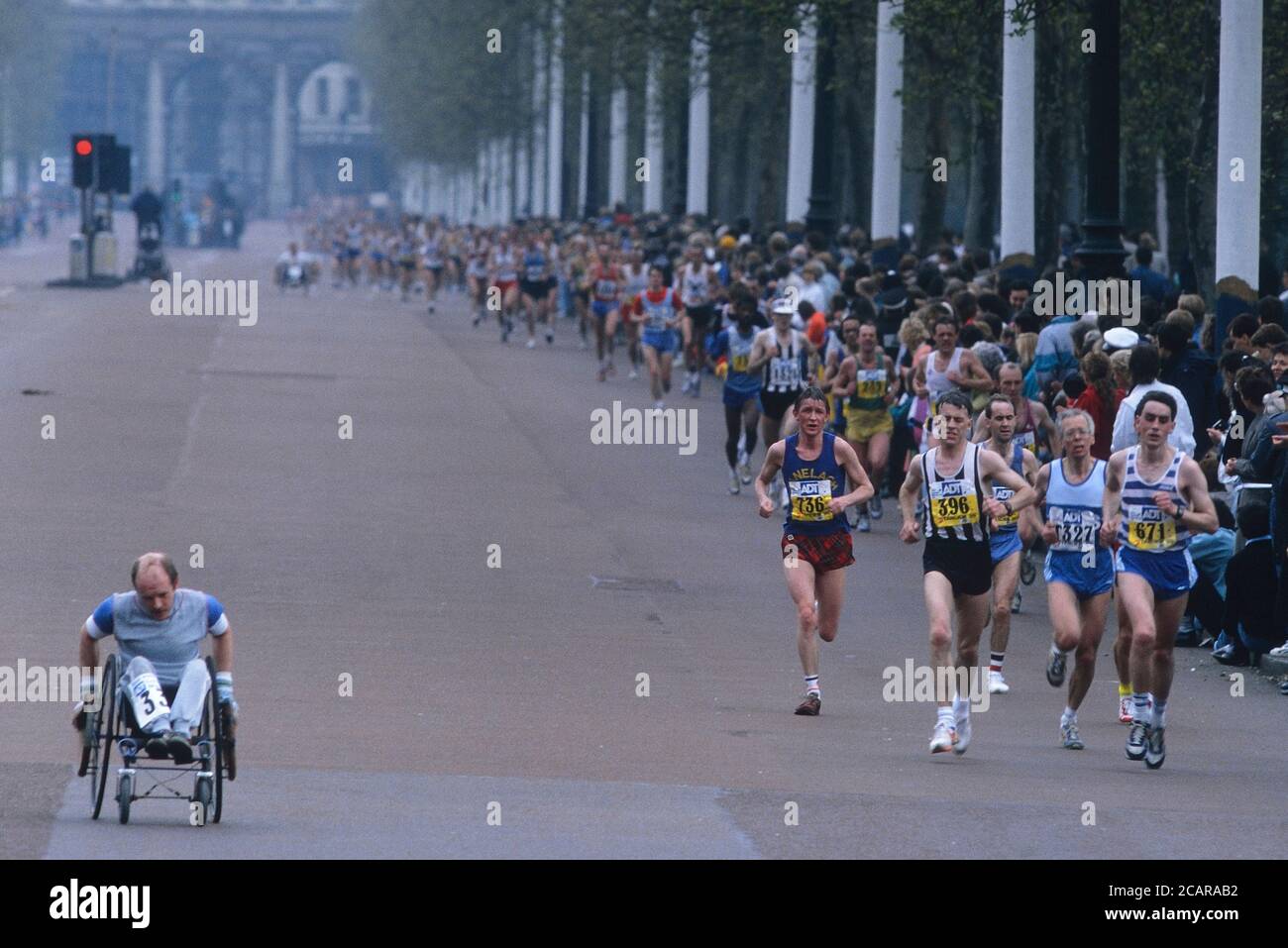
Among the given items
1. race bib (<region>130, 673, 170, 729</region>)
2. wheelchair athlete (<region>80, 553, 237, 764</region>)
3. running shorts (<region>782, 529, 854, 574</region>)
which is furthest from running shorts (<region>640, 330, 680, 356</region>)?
race bib (<region>130, 673, 170, 729</region>)

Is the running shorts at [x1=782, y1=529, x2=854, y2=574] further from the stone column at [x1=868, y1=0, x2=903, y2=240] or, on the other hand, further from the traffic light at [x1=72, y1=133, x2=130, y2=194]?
the traffic light at [x1=72, y1=133, x2=130, y2=194]

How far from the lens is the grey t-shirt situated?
34.9 ft

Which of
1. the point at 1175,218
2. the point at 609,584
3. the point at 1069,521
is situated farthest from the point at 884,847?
the point at 1175,218

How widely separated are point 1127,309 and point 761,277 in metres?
10.3

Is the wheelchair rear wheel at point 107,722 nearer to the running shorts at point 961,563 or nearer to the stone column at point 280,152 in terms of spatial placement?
the running shorts at point 961,563

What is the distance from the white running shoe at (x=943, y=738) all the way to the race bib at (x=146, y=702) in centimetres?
399

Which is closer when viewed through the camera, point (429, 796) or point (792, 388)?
point (429, 796)

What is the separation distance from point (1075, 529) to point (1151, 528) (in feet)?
2.08

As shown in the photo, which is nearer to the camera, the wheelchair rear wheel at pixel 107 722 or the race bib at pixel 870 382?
the wheelchair rear wheel at pixel 107 722

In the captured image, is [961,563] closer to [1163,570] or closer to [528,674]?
[1163,570]

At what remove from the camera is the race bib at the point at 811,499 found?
14289mm

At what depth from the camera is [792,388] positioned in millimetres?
22750

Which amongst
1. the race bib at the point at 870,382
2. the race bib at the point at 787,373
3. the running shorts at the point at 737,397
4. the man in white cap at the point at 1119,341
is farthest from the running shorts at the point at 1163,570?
the running shorts at the point at 737,397
